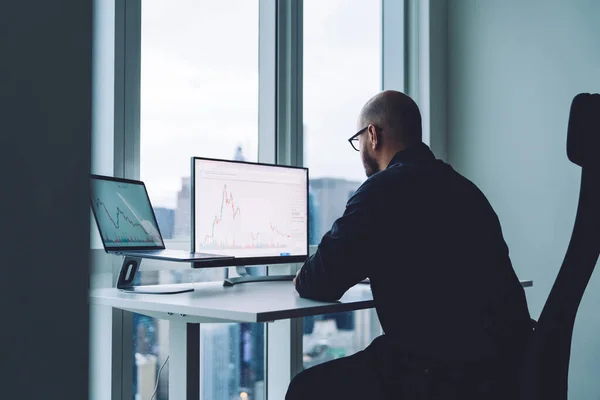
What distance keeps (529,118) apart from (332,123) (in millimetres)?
970

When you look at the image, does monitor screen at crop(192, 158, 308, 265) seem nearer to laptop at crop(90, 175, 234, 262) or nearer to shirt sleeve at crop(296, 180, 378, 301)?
laptop at crop(90, 175, 234, 262)

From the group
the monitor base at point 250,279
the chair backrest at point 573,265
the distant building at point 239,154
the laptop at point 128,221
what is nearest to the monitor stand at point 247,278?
the monitor base at point 250,279

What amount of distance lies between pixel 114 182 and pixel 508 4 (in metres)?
2.27

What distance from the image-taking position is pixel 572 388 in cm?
264

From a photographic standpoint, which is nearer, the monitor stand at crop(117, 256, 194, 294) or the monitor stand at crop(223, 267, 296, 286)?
the monitor stand at crop(117, 256, 194, 294)

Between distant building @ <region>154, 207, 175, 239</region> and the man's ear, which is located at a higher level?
the man's ear

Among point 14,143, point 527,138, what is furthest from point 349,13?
point 14,143

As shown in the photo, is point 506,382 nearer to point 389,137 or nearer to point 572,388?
point 389,137

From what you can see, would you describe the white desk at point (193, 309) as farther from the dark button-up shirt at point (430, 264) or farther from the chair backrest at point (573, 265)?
the chair backrest at point (573, 265)

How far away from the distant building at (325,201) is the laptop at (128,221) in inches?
36.0

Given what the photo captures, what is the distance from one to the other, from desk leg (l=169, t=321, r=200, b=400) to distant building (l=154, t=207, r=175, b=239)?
600 millimetres

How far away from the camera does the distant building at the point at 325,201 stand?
271 cm

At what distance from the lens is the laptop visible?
164 centimetres

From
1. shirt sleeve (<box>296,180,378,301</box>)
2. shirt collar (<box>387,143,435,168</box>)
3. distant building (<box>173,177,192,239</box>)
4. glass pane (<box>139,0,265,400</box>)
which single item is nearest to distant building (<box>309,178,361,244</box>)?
glass pane (<box>139,0,265,400</box>)
